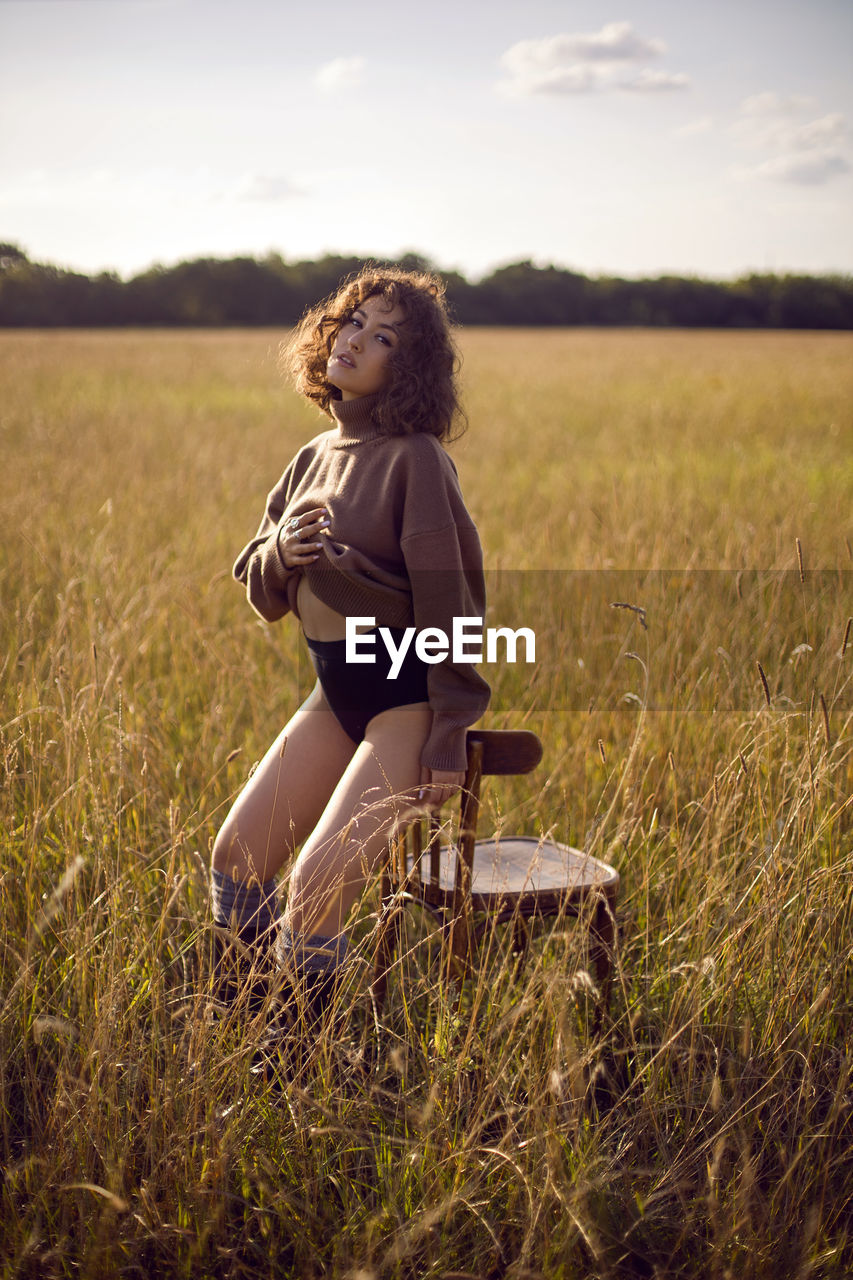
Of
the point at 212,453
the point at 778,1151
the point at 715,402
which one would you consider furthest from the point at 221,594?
the point at 715,402

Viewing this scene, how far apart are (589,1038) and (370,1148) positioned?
568 mm

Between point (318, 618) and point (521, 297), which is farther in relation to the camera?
point (521, 297)

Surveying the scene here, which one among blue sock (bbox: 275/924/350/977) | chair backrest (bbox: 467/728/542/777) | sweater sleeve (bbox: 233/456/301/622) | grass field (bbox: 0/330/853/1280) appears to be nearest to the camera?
grass field (bbox: 0/330/853/1280)

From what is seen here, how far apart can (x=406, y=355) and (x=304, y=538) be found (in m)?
0.43

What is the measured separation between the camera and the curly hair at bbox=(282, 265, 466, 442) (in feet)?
6.14

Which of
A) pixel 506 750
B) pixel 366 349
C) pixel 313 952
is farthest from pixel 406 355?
pixel 313 952

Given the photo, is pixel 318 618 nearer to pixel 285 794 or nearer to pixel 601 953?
pixel 285 794

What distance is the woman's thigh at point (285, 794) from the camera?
1932 mm

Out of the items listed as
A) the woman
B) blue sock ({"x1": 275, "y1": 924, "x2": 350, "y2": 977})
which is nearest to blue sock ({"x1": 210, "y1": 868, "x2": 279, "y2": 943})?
the woman

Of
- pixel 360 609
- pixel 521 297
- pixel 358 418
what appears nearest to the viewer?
pixel 360 609

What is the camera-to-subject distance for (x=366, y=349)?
1.93m

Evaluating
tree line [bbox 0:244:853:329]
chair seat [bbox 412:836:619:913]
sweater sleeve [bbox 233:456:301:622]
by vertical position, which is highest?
tree line [bbox 0:244:853:329]

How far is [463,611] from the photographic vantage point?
1.80 meters

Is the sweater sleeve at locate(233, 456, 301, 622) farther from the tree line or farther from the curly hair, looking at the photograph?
the tree line
